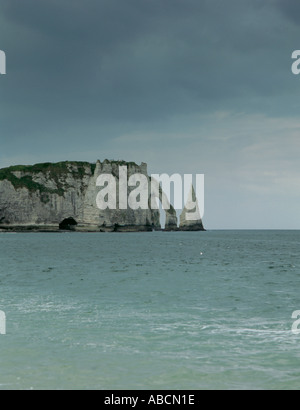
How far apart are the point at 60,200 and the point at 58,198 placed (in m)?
1.14

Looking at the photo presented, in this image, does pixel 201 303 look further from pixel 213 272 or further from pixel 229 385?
pixel 213 272

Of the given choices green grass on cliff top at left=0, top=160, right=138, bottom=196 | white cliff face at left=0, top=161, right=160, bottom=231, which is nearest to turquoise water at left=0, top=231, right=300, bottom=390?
white cliff face at left=0, top=161, right=160, bottom=231

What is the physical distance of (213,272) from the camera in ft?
111

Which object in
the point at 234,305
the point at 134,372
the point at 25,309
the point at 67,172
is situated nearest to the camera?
the point at 134,372

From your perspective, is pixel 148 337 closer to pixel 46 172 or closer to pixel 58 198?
pixel 58 198

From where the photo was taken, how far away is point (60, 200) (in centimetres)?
15838

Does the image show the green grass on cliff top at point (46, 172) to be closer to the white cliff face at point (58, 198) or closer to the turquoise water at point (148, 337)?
the white cliff face at point (58, 198)

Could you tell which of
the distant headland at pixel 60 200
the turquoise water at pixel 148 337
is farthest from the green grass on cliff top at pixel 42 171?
the turquoise water at pixel 148 337

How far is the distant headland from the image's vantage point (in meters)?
150

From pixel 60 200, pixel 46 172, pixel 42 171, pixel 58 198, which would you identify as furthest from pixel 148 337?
pixel 46 172

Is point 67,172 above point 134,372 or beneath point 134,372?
above
